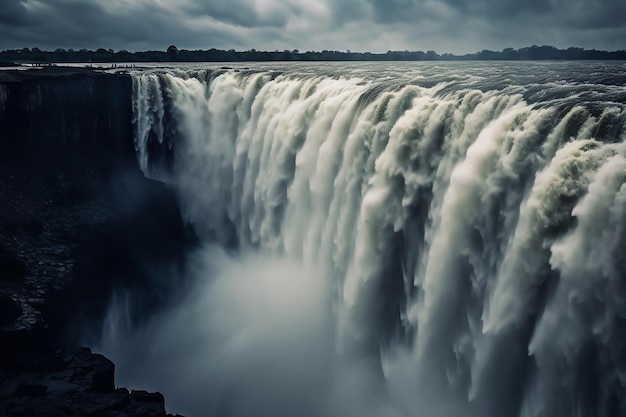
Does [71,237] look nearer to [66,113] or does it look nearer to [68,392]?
[66,113]

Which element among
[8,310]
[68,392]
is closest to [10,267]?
[8,310]

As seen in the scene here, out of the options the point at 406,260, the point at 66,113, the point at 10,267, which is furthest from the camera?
the point at 66,113

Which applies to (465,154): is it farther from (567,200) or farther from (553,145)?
(567,200)

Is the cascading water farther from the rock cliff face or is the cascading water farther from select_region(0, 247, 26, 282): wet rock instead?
select_region(0, 247, 26, 282): wet rock

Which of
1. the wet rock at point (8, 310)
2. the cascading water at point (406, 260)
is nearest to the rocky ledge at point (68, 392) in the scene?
the wet rock at point (8, 310)

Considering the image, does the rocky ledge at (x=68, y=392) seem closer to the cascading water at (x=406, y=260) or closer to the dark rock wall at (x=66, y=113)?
the cascading water at (x=406, y=260)

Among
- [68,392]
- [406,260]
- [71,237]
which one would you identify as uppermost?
[406,260]

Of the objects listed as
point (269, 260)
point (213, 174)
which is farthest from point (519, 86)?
point (213, 174)

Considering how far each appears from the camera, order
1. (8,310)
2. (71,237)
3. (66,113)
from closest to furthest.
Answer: (8,310)
(71,237)
(66,113)
